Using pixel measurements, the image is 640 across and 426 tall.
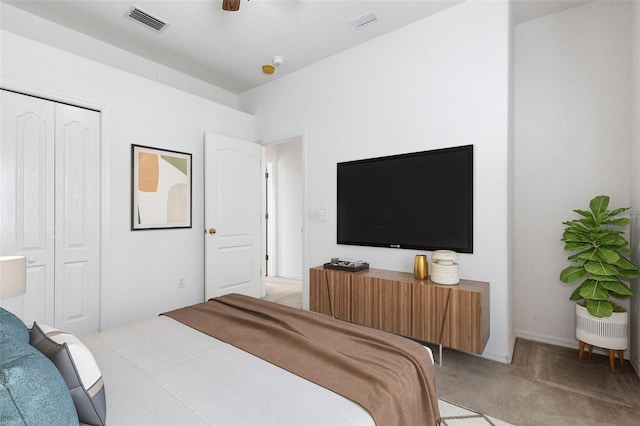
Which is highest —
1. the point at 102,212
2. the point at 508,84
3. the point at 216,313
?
the point at 508,84

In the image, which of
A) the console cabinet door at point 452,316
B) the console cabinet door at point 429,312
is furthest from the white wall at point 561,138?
the console cabinet door at point 429,312

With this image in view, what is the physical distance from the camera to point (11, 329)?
1.03m

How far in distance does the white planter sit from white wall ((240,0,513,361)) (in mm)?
502

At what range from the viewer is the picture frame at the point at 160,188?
3.21 meters

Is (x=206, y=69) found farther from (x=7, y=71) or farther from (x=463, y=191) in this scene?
(x=463, y=191)

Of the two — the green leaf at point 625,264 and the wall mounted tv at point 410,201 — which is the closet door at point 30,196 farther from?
the green leaf at point 625,264

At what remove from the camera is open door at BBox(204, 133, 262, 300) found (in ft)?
12.2

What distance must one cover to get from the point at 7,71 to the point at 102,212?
1.28 meters

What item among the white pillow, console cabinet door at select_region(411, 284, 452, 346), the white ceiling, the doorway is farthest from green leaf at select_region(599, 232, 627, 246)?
the doorway

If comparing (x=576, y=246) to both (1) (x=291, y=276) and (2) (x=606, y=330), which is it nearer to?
(2) (x=606, y=330)

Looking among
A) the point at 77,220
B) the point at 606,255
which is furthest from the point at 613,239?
the point at 77,220

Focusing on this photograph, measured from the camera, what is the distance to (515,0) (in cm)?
268

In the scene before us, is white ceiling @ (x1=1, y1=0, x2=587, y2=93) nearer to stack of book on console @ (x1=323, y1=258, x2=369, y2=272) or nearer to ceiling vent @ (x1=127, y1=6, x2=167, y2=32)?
ceiling vent @ (x1=127, y1=6, x2=167, y2=32)

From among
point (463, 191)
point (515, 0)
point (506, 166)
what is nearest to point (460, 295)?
point (463, 191)
